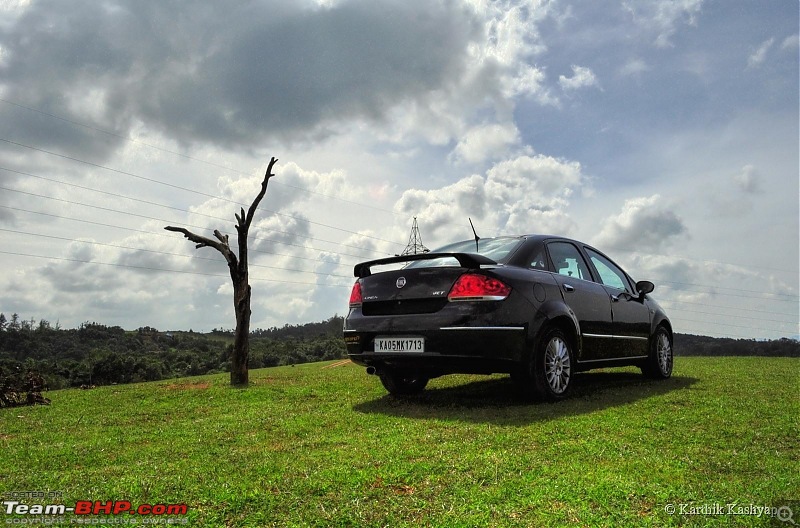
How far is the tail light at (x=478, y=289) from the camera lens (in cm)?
502

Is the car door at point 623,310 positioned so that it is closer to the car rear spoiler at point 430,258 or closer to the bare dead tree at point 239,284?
the car rear spoiler at point 430,258

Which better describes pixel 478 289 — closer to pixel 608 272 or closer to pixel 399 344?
pixel 399 344

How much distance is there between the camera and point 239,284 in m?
11.0

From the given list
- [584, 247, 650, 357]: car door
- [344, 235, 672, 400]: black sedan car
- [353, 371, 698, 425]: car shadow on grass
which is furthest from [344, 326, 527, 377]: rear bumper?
[584, 247, 650, 357]: car door

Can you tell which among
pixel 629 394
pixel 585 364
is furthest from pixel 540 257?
pixel 629 394

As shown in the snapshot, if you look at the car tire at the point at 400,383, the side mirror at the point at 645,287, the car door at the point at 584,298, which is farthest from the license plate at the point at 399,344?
the side mirror at the point at 645,287

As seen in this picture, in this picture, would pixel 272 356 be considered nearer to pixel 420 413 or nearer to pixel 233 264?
pixel 233 264

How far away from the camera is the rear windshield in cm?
545

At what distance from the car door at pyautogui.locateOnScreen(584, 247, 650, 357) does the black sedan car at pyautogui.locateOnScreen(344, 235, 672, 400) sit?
0.20m

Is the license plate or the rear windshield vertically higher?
the rear windshield

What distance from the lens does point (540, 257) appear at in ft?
19.3

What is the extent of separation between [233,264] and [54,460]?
7.66 m

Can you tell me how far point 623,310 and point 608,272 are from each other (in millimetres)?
579

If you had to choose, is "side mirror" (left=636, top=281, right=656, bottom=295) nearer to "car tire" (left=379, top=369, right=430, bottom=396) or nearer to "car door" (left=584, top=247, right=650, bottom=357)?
"car door" (left=584, top=247, right=650, bottom=357)
